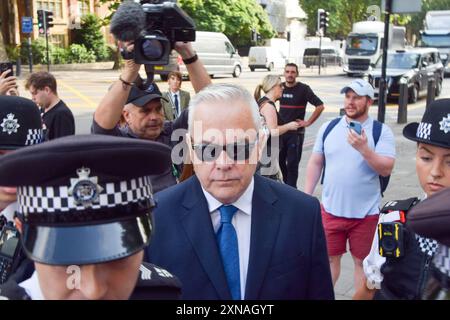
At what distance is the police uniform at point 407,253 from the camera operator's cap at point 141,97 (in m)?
1.78

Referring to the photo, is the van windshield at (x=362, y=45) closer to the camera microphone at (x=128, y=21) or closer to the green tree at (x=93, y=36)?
the green tree at (x=93, y=36)

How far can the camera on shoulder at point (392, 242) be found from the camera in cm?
255


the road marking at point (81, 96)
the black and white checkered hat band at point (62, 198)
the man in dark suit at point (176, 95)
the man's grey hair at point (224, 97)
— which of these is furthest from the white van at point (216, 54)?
the black and white checkered hat band at point (62, 198)

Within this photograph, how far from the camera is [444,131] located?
2699mm

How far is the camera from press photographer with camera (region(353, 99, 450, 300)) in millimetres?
2473

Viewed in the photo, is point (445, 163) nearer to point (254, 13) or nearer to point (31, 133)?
point (31, 133)

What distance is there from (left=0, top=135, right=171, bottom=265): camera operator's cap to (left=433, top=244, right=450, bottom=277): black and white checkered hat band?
727 mm

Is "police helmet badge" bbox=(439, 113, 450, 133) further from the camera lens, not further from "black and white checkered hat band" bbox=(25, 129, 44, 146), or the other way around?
"black and white checkered hat band" bbox=(25, 129, 44, 146)

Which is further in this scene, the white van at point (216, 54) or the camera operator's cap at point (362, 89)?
the white van at point (216, 54)

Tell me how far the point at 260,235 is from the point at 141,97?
6.22 ft

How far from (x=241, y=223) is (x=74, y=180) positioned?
1.03 meters

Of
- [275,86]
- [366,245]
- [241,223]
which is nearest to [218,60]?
[275,86]

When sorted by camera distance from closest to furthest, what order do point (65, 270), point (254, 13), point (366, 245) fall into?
1. point (65, 270)
2. point (366, 245)
3. point (254, 13)

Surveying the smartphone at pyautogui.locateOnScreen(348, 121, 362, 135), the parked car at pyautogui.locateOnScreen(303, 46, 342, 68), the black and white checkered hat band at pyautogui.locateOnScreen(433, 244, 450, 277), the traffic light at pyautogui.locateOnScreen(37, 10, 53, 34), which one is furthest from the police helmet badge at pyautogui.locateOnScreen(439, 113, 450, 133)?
the parked car at pyautogui.locateOnScreen(303, 46, 342, 68)
